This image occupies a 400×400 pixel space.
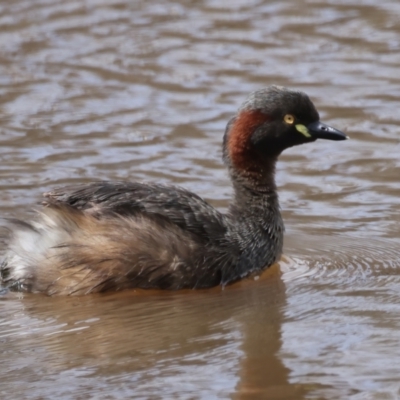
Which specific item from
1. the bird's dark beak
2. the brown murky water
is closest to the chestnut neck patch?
the bird's dark beak

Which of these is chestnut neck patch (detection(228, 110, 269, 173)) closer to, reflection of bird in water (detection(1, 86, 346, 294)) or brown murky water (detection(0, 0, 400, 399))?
reflection of bird in water (detection(1, 86, 346, 294))

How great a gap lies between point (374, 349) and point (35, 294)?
2.01m

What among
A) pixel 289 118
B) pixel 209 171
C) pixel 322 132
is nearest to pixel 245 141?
pixel 289 118

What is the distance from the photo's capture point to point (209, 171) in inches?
339

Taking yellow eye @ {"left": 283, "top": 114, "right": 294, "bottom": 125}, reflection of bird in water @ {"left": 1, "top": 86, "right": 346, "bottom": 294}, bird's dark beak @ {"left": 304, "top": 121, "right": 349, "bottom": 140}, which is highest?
yellow eye @ {"left": 283, "top": 114, "right": 294, "bottom": 125}

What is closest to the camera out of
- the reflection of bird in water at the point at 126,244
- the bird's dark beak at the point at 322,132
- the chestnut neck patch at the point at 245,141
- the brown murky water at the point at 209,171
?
the brown murky water at the point at 209,171

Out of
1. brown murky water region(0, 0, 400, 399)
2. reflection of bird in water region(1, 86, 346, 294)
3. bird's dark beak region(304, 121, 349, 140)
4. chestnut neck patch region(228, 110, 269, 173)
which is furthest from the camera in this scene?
bird's dark beak region(304, 121, 349, 140)

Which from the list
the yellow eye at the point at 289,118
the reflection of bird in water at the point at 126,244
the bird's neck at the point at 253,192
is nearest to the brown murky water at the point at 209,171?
the reflection of bird in water at the point at 126,244

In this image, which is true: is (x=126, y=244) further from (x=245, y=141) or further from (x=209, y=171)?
(x=209, y=171)

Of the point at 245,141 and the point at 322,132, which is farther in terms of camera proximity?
the point at 322,132

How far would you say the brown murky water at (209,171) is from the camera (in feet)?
17.7

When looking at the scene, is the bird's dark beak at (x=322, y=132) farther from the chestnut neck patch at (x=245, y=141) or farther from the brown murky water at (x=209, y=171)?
the brown murky water at (x=209, y=171)

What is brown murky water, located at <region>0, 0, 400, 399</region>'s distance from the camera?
5.41 meters

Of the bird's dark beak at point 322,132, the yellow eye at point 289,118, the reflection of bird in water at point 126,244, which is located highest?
the yellow eye at point 289,118
